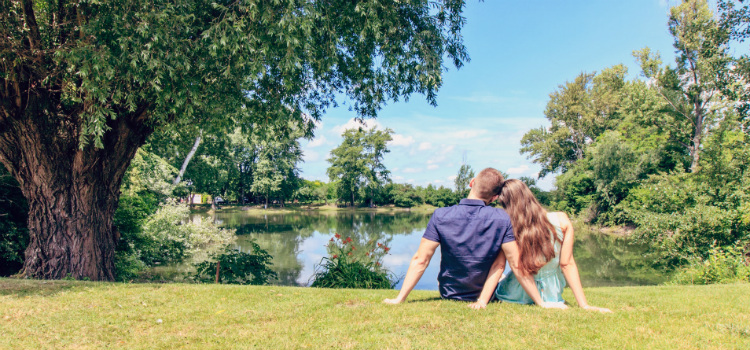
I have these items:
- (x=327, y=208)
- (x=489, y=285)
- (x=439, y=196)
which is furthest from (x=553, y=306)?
(x=327, y=208)

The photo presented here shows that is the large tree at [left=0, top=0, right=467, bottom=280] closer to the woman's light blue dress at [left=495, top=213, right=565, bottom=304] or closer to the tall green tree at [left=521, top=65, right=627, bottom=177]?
the woman's light blue dress at [left=495, top=213, right=565, bottom=304]

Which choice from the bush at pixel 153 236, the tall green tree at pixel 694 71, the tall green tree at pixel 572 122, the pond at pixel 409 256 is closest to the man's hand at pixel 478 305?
the pond at pixel 409 256

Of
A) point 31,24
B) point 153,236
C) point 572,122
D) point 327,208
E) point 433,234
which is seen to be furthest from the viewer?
point 327,208

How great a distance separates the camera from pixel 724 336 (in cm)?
347

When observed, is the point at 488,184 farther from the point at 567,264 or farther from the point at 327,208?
the point at 327,208

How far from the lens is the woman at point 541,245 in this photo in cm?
385

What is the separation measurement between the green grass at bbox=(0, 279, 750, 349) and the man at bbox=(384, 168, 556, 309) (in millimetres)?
301

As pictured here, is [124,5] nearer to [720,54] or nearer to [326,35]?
[326,35]

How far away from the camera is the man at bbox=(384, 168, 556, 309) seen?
12.8 feet

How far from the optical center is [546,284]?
4172 millimetres

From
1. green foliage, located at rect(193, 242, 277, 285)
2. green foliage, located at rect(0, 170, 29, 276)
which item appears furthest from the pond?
green foliage, located at rect(0, 170, 29, 276)

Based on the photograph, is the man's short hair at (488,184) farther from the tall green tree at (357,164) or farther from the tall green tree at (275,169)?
the tall green tree at (357,164)

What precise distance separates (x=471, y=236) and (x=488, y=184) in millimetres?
544

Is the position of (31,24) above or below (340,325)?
above
